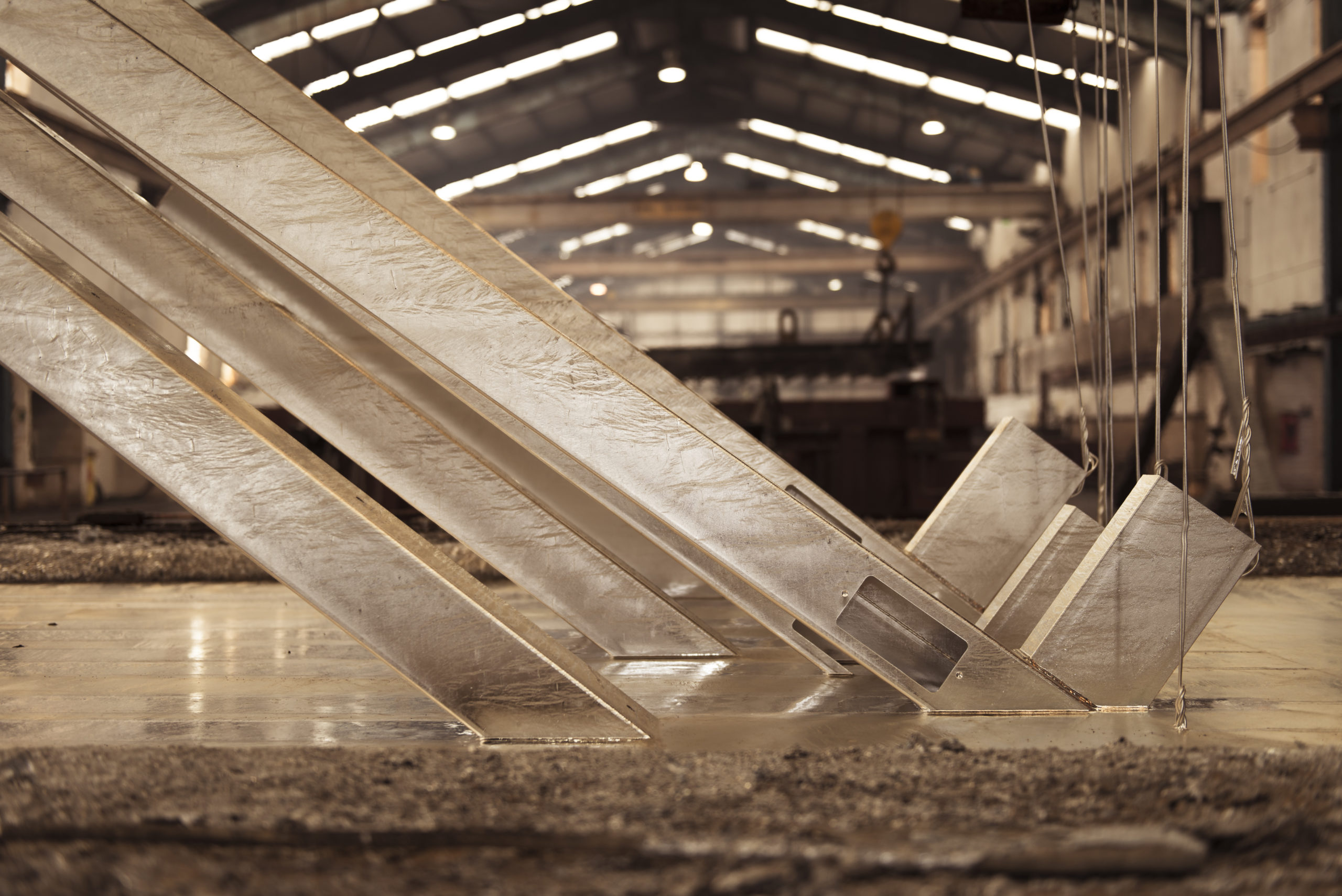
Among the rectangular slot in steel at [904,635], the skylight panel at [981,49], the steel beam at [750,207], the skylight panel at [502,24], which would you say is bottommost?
the rectangular slot in steel at [904,635]

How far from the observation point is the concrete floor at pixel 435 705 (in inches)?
69.5

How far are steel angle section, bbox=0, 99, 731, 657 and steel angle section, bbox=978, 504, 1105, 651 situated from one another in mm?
987

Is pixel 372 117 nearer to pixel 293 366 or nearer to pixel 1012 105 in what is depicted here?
pixel 1012 105

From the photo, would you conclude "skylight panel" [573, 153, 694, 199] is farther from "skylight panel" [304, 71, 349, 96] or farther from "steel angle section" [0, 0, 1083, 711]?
"steel angle section" [0, 0, 1083, 711]

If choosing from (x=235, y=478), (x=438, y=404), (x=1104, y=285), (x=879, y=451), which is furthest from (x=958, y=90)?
(x=235, y=478)

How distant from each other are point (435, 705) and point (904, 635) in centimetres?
101

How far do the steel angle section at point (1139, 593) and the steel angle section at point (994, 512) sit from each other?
0.85 metres

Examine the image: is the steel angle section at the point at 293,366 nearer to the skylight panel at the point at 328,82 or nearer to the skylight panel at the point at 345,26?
the skylight panel at the point at 345,26

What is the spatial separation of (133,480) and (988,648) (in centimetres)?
1344

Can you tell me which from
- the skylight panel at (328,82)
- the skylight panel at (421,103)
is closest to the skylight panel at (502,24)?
the skylight panel at (421,103)

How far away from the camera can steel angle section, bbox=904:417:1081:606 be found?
8.96 feet

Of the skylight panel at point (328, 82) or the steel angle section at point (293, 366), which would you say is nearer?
the steel angle section at point (293, 366)

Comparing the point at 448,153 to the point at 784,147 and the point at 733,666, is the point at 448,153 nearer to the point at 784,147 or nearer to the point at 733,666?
the point at 784,147

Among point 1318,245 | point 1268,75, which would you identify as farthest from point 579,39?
point 1318,245
